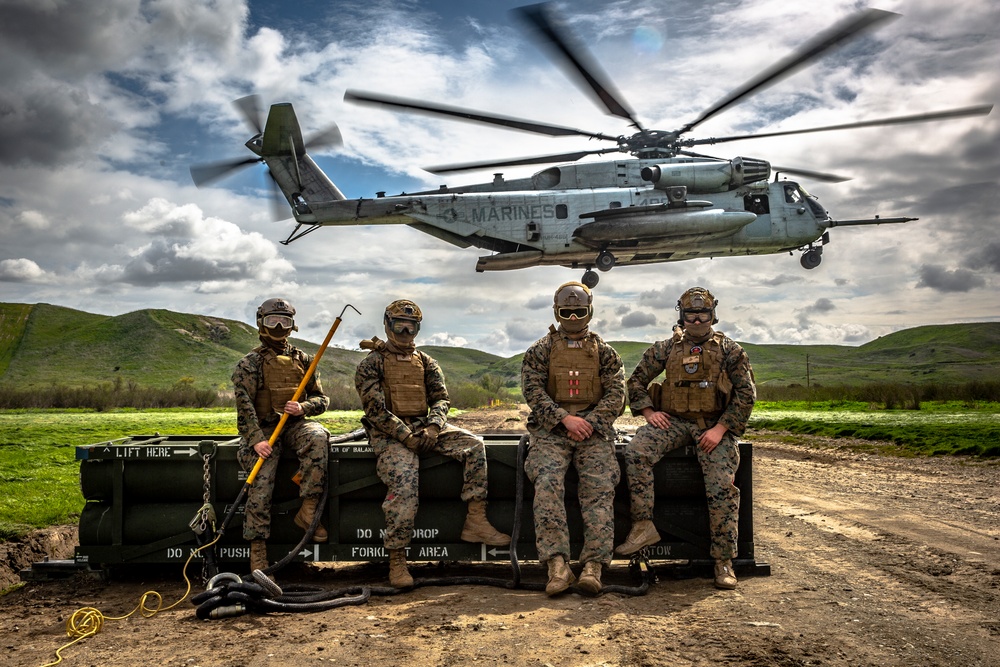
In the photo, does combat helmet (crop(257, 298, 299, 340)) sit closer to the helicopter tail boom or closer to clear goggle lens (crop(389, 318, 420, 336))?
clear goggle lens (crop(389, 318, 420, 336))

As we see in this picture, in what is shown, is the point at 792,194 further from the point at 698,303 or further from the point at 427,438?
the point at 427,438

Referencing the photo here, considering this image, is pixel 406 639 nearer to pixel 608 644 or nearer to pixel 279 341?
pixel 608 644

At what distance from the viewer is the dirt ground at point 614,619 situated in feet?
13.2

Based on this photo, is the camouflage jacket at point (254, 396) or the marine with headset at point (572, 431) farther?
the camouflage jacket at point (254, 396)

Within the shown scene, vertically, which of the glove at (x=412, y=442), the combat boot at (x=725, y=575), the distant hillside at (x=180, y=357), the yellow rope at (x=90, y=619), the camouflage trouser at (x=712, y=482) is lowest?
the yellow rope at (x=90, y=619)

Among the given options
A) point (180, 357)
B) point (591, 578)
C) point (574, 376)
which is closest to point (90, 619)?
point (591, 578)

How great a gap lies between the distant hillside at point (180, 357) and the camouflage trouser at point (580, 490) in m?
55.1

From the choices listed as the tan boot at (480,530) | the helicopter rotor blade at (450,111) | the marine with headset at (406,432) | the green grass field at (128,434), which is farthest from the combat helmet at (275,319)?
the helicopter rotor blade at (450,111)

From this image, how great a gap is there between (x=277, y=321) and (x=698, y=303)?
3706 mm

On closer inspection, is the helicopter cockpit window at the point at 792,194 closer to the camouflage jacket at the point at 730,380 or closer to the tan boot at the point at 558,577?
the camouflage jacket at the point at 730,380

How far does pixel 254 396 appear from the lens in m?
5.86

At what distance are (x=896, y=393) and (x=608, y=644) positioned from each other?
25059 mm

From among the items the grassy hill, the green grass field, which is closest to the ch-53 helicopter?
the green grass field

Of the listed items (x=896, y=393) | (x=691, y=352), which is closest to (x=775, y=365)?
(x=896, y=393)
